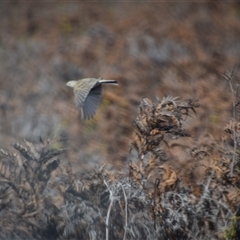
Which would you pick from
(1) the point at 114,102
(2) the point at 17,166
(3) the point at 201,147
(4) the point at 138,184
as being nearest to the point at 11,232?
(2) the point at 17,166

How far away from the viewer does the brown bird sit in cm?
303

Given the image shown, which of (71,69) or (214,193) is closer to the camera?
(214,193)

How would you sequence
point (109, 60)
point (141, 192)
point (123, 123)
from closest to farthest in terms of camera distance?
point (141, 192) < point (123, 123) < point (109, 60)

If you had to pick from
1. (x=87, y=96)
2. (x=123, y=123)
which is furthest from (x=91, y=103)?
(x=123, y=123)

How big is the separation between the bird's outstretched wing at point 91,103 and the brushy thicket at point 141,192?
1.01ft

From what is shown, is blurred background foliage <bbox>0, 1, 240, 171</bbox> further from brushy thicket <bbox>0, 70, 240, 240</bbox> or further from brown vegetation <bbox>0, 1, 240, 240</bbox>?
brushy thicket <bbox>0, 70, 240, 240</bbox>

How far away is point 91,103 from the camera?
10.0 ft

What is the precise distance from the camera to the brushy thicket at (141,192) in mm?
2471

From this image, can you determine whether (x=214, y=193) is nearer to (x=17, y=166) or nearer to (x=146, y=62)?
(x=17, y=166)

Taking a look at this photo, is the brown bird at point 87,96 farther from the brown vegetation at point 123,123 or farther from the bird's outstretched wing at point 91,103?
the brown vegetation at point 123,123

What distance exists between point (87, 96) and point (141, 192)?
27.1 inches

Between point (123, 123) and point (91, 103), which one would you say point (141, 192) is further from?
point (123, 123)

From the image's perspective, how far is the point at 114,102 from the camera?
14.5ft

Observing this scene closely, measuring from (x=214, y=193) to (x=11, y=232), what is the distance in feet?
2.72
